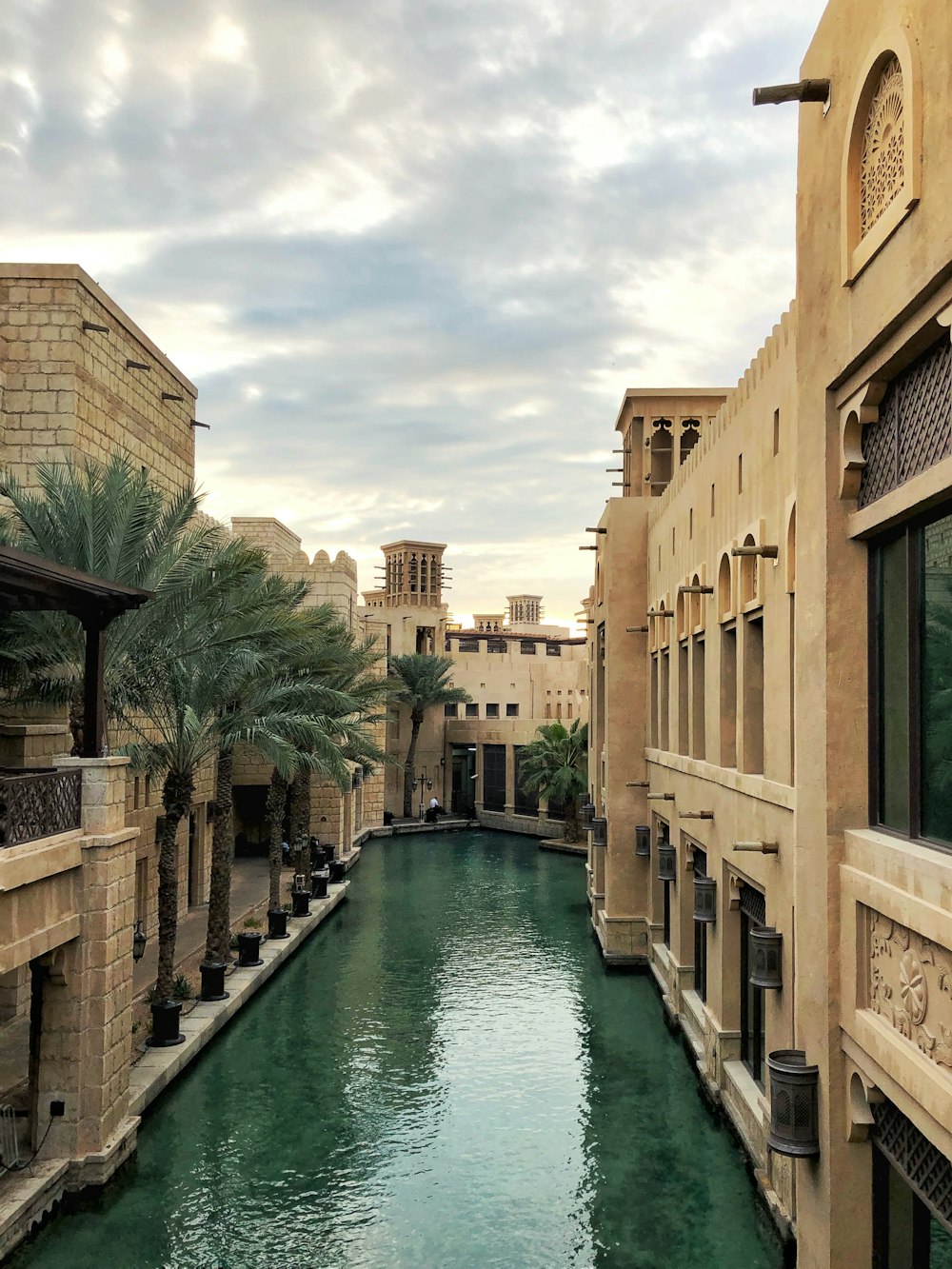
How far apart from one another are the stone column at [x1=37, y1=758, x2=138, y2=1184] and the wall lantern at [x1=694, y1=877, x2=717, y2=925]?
640cm

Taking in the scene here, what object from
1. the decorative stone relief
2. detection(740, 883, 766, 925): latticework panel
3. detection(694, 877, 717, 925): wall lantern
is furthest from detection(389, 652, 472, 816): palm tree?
the decorative stone relief

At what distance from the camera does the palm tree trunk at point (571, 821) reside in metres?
36.1

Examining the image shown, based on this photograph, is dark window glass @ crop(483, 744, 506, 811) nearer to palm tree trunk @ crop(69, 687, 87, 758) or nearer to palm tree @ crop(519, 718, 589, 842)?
palm tree @ crop(519, 718, 589, 842)

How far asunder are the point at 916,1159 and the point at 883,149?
516cm

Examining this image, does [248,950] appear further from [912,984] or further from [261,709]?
[912,984]

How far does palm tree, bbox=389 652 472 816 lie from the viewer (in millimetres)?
44094

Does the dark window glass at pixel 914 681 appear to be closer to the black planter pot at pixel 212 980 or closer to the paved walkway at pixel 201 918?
the black planter pot at pixel 212 980

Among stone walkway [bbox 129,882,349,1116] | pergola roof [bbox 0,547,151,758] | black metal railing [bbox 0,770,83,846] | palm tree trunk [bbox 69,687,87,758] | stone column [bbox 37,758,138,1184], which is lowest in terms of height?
stone walkway [bbox 129,882,349,1116]

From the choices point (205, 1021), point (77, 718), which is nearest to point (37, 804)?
point (77, 718)

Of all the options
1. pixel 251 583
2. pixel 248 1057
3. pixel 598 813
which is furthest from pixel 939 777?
pixel 598 813

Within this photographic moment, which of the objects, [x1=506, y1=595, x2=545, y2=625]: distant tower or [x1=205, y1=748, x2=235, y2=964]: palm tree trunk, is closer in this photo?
[x1=205, y1=748, x2=235, y2=964]: palm tree trunk

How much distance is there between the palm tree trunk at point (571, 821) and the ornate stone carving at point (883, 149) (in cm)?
3114

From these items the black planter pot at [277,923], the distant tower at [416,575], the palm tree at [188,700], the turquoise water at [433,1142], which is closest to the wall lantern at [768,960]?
the turquoise water at [433,1142]

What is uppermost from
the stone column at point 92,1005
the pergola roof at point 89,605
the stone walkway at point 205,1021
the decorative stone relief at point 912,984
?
the pergola roof at point 89,605
